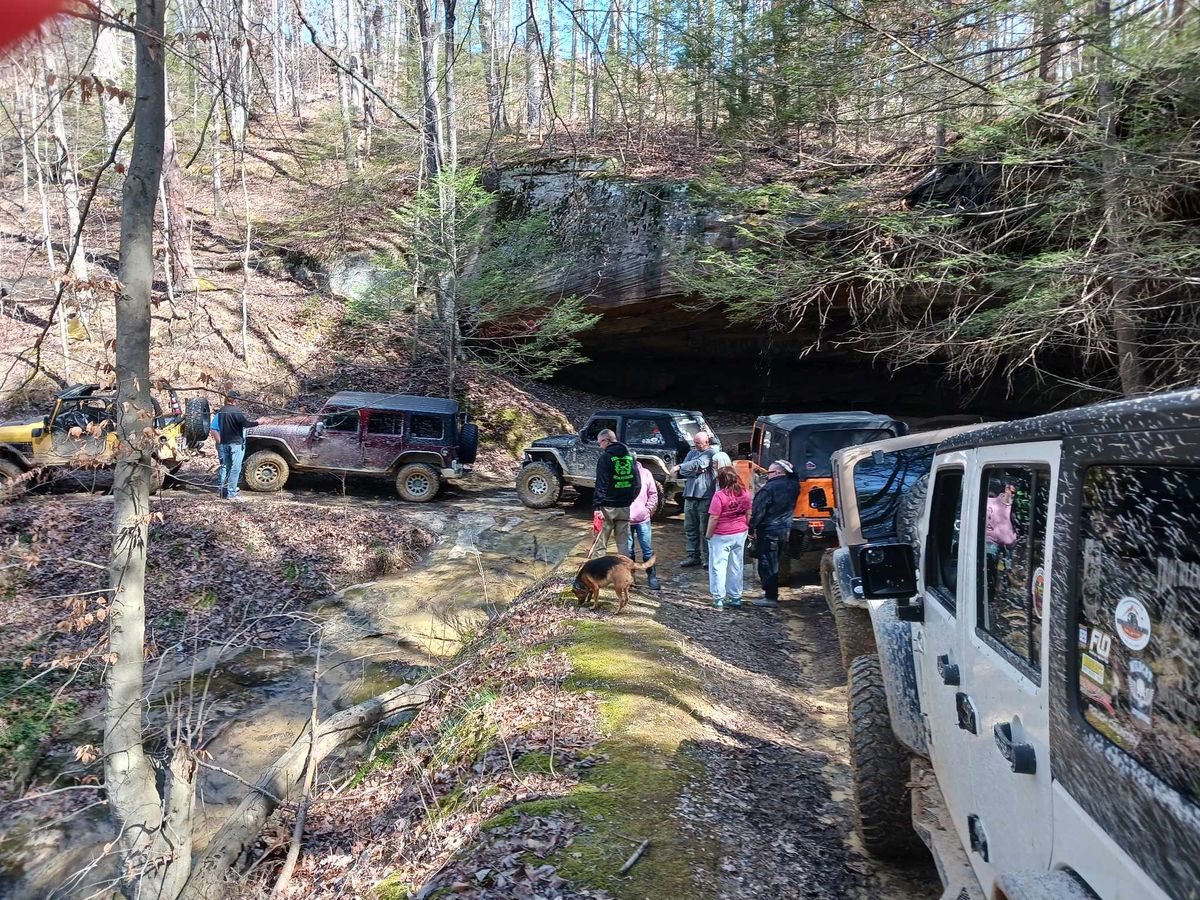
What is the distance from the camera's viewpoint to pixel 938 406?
24609mm

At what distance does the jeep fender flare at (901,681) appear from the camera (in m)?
3.43

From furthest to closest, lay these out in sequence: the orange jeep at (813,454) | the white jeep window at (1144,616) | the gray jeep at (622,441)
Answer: the gray jeep at (622,441)
the orange jeep at (813,454)
the white jeep window at (1144,616)

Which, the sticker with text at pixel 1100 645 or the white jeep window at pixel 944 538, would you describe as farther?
the white jeep window at pixel 944 538

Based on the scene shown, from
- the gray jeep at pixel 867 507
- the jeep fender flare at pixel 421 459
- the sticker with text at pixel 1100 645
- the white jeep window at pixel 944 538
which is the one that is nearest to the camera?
the sticker with text at pixel 1100 645

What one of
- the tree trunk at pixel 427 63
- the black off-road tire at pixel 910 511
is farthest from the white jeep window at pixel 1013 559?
the black off-road tire at pixel 910 511

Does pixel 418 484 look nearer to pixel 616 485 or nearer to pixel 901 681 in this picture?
pixel 616 485

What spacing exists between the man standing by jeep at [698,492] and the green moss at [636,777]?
3.29 meters

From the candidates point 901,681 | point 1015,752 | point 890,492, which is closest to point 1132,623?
point 1015,752

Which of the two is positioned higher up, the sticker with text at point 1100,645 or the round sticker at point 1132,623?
the round sticker at point 1132,623

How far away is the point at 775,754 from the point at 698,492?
15.6 feet

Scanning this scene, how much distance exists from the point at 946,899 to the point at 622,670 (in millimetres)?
3345

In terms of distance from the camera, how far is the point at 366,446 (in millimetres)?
13906

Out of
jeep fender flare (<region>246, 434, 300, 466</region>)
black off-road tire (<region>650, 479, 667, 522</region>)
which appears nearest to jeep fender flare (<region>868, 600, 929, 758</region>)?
black off-road tire (<region>650, 479, 667, 522</region>)

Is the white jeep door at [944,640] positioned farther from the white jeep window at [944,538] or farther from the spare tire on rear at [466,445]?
the spare tire on rear at [466,445]
